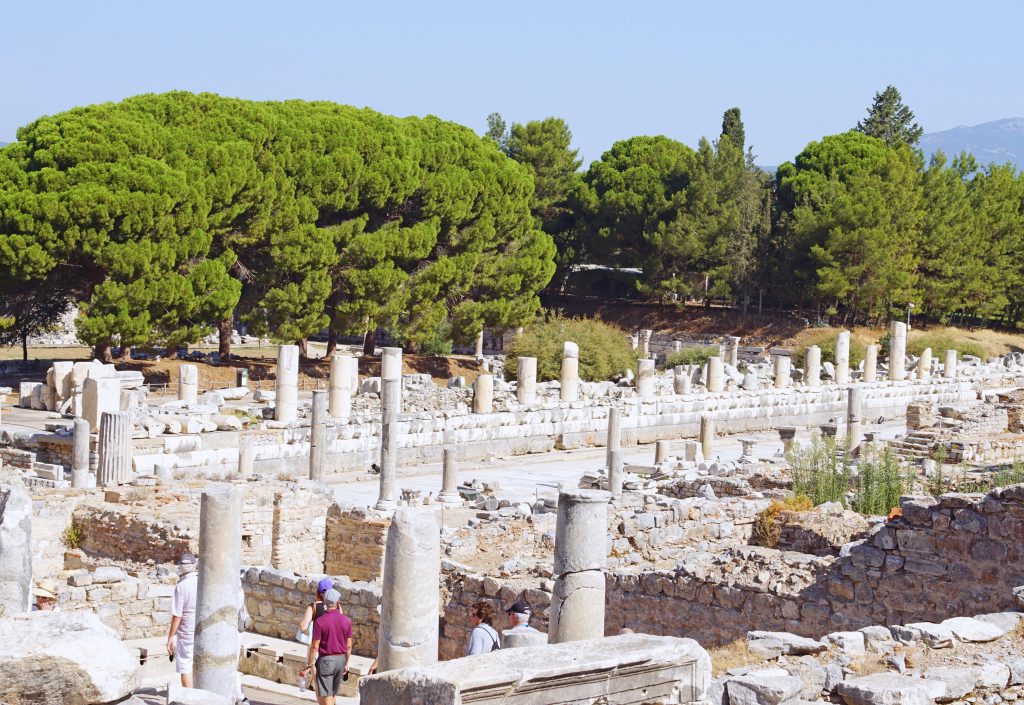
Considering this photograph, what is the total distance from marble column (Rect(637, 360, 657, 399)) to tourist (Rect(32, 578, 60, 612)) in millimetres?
22321

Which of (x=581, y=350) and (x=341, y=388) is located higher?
(x=581, y=350)

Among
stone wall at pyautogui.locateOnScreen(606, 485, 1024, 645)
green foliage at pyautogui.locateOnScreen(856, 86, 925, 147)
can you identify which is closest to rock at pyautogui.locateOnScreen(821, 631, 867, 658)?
stone wall at pyautogui.locateOnScreen(606, 485, 1024, 645)

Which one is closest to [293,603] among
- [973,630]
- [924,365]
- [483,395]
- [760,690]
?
[760,690]

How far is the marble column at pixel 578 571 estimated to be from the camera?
9.77 metres

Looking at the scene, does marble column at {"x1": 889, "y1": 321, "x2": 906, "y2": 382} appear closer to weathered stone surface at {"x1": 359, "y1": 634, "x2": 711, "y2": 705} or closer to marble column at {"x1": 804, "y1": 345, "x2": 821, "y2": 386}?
marble column at {"x1": 804, "y1": 345, "x2": 821, "y2": 386}

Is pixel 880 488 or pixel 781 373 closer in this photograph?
pixel 880 488

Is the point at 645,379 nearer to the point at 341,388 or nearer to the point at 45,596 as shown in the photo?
the point at 341,388

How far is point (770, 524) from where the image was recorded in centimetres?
1409

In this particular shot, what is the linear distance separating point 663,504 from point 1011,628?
25.4 ft

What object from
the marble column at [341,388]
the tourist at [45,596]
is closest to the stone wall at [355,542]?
the tourist at [45,596]

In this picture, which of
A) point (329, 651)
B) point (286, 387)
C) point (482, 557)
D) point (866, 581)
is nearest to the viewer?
point (329, 651)

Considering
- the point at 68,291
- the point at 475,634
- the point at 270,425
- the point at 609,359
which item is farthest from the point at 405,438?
the point at 475,634

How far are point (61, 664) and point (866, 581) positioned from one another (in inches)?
283

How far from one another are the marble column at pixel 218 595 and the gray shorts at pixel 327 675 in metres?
0.61
